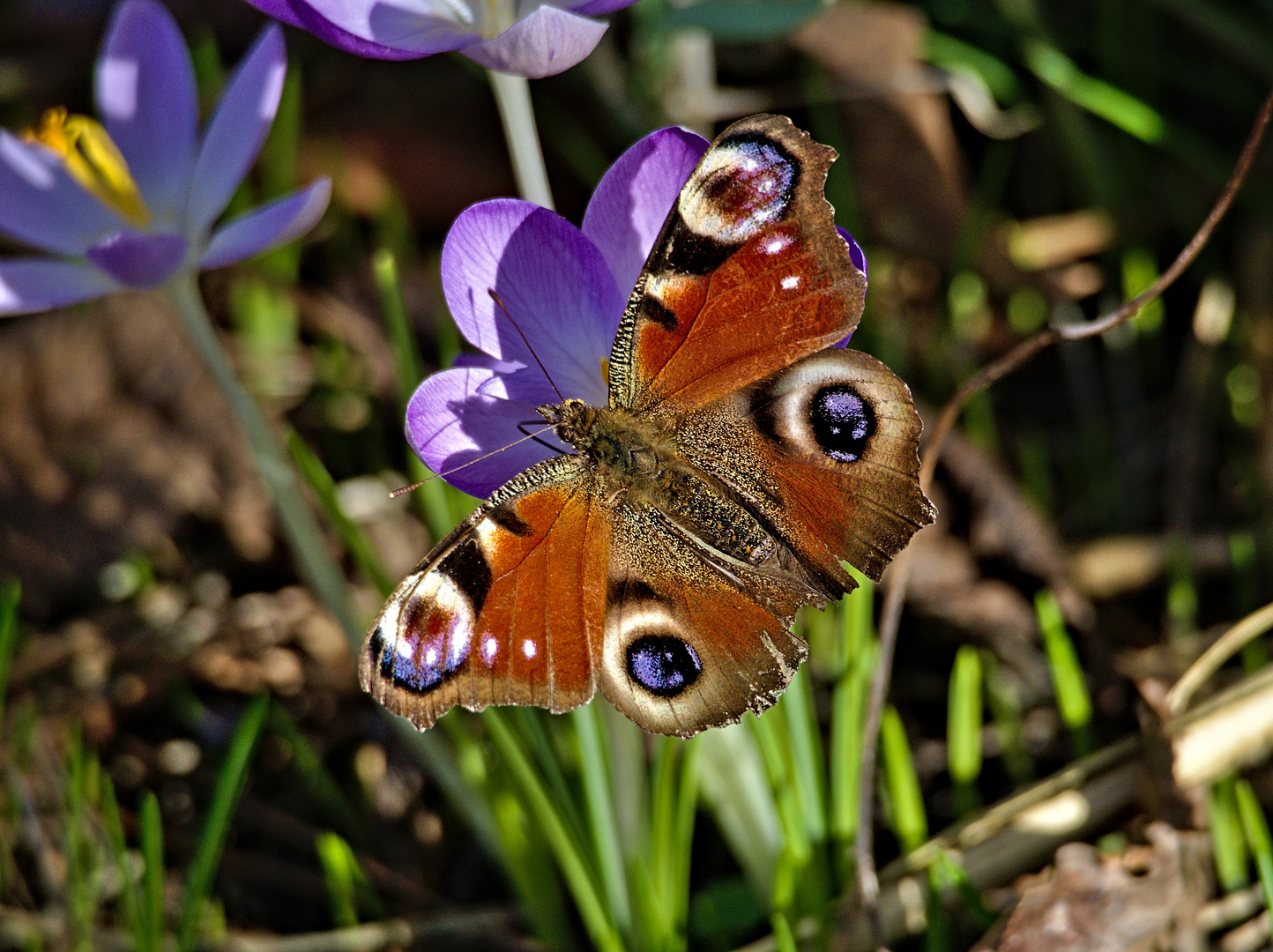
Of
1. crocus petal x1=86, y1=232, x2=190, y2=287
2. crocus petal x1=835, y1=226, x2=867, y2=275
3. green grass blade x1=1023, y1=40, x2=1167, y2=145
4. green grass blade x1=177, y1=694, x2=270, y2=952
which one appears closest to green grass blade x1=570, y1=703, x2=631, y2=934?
green grass blade x1=177, y1=694, x2=270, y2=952

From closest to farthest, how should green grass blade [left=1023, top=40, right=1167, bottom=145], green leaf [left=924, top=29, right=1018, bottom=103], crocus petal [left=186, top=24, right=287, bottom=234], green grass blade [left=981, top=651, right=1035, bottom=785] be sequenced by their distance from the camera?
crocus petal [left=186, top=24, right=287, bottom=234], green grass blade [left=981, top=651, right=1035, bottom=785], green grass blade [left=1023, top=40, right=1167, bottom=145], green leaf [left=924, top=29, right=1018, bottom=103]

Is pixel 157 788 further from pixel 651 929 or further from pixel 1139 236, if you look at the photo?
pixel 1139 236

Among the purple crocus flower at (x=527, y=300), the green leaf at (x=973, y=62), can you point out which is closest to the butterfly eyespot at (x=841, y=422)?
the purple crocus flower at (x=527, y=300)

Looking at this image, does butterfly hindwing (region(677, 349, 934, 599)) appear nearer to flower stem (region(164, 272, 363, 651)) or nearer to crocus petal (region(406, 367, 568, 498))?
crocus petal (region(406, 367, 568, 498))

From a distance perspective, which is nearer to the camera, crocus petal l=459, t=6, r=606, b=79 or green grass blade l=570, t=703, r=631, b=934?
crocus petal l=459, t=6, r=606, b=79

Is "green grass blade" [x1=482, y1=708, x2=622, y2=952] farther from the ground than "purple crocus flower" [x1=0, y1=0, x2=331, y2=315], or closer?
closer
